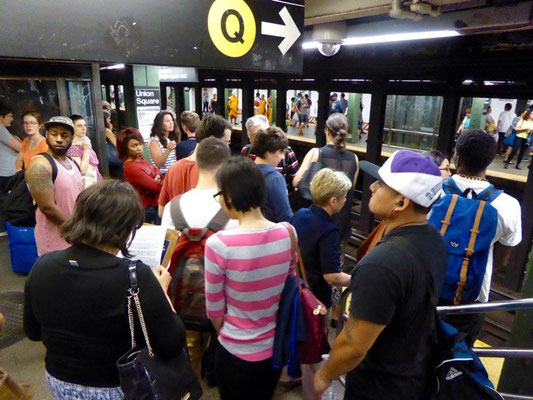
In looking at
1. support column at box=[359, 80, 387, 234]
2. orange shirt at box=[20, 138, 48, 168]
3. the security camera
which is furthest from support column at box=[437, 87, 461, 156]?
orange shirt at box=[20, 138, 48, 168]

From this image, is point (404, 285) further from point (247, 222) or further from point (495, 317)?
point (495, 317)

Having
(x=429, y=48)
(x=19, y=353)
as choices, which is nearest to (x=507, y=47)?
(x=429, y=48)

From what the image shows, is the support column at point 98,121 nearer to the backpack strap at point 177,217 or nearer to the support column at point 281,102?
the support column at point 281,102

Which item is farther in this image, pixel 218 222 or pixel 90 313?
pixel 218 222

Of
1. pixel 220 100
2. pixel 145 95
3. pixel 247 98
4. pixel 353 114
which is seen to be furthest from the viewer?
pixel 353 114

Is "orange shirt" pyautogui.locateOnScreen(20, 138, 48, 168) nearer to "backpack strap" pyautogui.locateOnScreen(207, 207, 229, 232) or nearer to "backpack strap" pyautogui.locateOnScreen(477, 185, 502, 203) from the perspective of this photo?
"backpack strap" pyautogui.locateOnScreen(207, 207, 229, 232)

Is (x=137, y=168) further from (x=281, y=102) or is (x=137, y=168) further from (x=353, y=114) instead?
(x=353, y=114)

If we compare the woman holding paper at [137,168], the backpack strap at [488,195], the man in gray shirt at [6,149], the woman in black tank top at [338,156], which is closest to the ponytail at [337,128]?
the woman in black tank top at [338,156]

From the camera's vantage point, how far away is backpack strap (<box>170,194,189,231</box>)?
1.85 meters

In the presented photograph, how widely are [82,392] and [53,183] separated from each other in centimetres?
151

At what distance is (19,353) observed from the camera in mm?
2729

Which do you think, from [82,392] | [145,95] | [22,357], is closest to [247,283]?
[82,392]

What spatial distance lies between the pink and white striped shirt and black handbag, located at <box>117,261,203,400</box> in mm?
294

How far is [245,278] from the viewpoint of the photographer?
1474 millimetres
